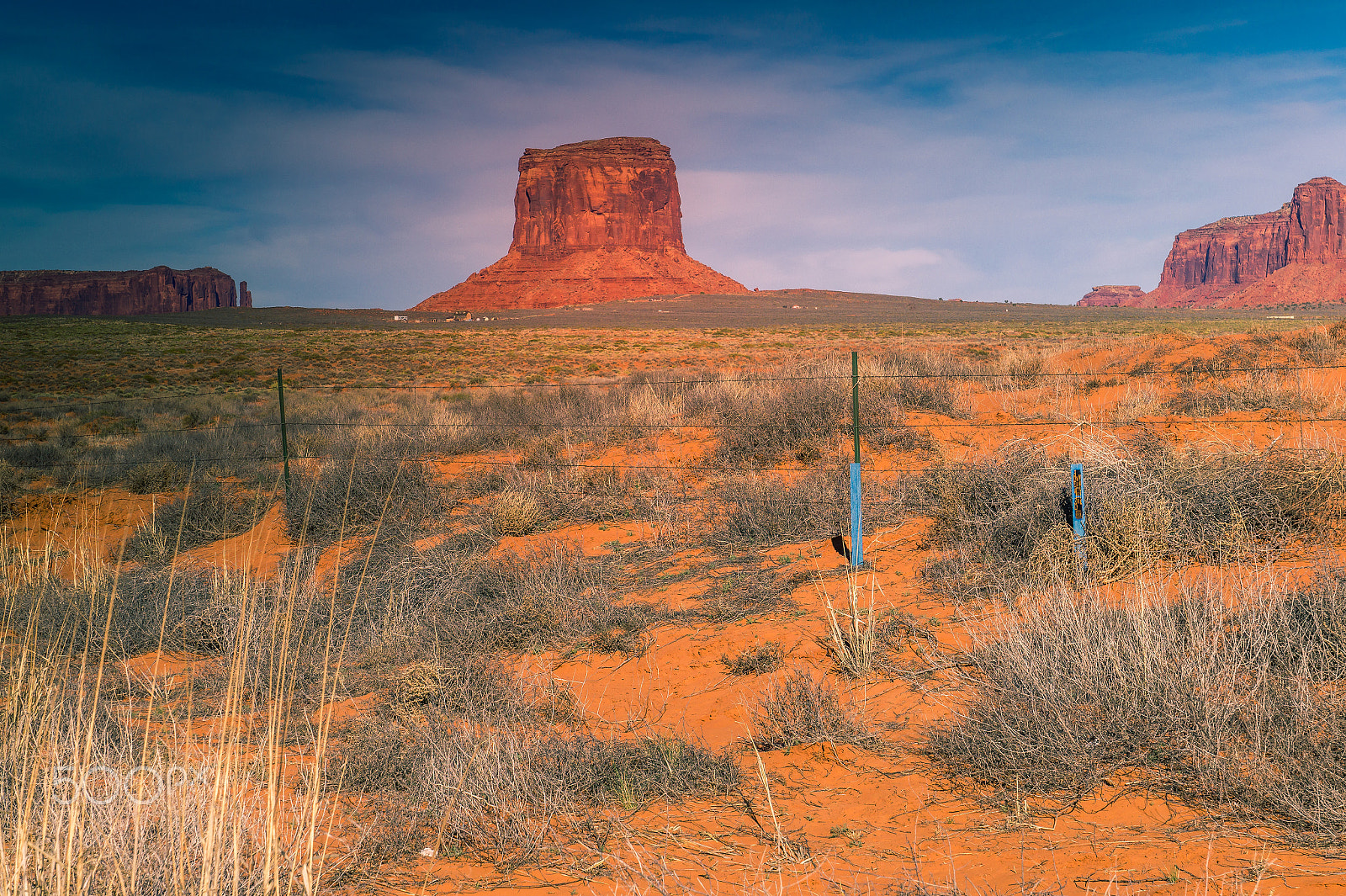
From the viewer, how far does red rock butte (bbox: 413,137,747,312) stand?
123938 millimetres

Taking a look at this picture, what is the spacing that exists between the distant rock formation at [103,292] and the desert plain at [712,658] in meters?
161

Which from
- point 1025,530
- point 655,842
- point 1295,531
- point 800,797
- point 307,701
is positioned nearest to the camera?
point 655,842

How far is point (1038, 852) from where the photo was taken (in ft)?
9.94

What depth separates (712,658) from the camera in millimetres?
5332

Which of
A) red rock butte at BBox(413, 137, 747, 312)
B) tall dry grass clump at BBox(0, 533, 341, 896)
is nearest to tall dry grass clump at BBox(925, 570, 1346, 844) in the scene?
tall dry grass clump at BBox(0, 533, 341, 896)

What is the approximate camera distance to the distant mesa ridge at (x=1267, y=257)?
14338cm

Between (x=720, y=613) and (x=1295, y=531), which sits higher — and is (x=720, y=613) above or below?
below

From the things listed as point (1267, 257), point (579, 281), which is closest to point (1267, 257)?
point (1267, 257)

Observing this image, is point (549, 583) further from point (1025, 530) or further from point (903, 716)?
point (1025, 530)

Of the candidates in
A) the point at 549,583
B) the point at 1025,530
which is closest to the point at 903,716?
the point at 1025,530

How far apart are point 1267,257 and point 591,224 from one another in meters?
144

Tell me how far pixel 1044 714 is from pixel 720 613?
249 centimetres

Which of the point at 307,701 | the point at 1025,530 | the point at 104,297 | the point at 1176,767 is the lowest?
the point at 307,701

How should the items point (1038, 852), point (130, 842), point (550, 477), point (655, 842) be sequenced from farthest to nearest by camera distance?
point (550, 477) < point (655, 842) < point (1038, 852) < point (130, 842)
